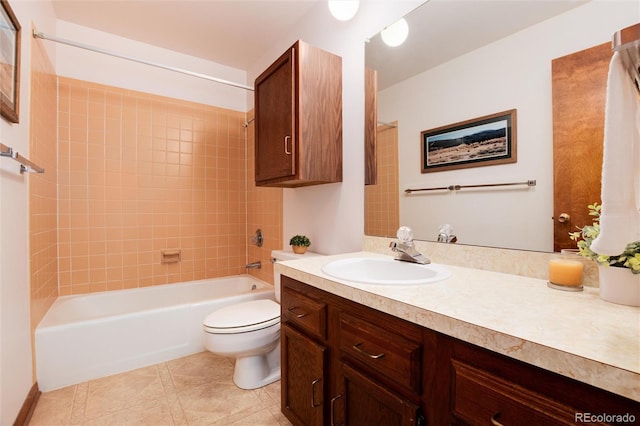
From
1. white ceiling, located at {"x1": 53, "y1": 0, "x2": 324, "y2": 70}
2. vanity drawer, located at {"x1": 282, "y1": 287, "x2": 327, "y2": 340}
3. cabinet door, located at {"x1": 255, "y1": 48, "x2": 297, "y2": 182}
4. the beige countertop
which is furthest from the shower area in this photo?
the beige countertop

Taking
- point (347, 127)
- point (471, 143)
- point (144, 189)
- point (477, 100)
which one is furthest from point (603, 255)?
point (144, 189)

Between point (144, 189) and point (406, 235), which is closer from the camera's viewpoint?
point (406, 235)

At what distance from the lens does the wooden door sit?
87 cm

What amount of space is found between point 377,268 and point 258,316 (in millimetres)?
782

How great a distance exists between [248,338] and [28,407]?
1.09 m

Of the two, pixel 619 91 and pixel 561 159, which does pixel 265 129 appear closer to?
pixel 561 159

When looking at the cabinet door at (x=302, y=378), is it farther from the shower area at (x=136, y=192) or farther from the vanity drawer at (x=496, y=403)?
the shower area at (x=136, y=192)

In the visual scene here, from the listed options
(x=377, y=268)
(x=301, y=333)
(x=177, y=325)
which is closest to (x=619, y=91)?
(x=377, y=268)

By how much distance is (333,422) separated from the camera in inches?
39.7

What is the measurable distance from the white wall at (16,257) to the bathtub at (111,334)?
5.4 inches

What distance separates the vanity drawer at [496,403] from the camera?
0.51m

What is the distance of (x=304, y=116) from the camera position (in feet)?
5.14

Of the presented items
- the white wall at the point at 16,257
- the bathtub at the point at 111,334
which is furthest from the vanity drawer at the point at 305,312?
the white wall at the point at 16,257

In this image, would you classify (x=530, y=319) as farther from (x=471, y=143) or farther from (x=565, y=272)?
(x=471, y=143)
